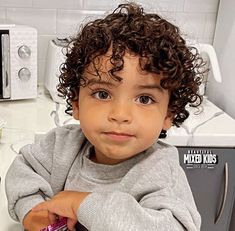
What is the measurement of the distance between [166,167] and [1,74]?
2.74ft

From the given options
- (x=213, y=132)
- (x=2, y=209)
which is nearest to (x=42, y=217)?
(x=2, y=209)

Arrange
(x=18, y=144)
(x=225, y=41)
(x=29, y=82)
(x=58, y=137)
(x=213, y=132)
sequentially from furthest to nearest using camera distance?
1. (x=225, y=41)
2. (x=29, y=82)
3. (x=213, y=132)
4. (x=18, y=144)
5. (x=58, y=137)

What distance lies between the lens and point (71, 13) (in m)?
1.57

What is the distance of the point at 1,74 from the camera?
137cm

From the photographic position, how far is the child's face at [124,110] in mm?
662

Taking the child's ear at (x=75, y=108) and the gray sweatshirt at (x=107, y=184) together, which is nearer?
the gray sweatshirt at (x=107, y=184)

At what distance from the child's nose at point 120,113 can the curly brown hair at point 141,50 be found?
0.04m

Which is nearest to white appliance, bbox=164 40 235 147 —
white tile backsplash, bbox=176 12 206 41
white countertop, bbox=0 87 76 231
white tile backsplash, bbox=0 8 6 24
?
white tile backsplash, bbox=176 12 206 41

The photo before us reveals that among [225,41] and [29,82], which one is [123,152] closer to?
[29,82]

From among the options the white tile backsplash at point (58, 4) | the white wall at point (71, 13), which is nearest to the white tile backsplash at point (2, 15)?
the white wall at point (71, 13)

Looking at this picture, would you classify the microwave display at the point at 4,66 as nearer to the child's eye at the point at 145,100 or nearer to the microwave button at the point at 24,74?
the microwave button at the point at 24,74

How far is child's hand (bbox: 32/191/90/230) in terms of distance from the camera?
689 millimetres

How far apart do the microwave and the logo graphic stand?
0.57 meters

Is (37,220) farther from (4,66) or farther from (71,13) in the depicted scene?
(71,13)
